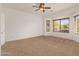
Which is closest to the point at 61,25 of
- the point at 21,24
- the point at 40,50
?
the point at 21,24

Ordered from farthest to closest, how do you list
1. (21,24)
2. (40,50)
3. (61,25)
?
(61,25) < (21,24) < (40,50)

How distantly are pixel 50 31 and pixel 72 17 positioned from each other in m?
3.74

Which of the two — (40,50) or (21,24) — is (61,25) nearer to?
(21,24)

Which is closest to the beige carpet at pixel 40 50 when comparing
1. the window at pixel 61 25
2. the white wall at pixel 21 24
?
the white wall at pixel 21 24

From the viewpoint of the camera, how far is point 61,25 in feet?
33.2

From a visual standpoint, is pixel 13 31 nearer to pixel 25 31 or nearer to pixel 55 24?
pixel 25 31

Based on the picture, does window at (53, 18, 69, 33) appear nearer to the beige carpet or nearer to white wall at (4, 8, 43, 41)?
white wall at (4, 8, 43, 41)

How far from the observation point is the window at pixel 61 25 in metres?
9.38

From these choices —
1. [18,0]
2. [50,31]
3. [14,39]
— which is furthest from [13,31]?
[18,0]

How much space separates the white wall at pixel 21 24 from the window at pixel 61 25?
1.34 metres

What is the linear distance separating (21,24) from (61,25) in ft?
11.6

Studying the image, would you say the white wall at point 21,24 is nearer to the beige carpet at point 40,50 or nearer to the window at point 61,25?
the window at point 61,25

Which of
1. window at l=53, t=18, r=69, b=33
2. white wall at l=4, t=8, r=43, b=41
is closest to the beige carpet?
white wall at l=4, t=8, r=43, b=41

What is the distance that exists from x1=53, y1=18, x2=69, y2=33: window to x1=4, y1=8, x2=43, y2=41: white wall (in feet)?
4.41
